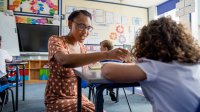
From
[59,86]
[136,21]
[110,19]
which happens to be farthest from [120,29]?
[59,86]

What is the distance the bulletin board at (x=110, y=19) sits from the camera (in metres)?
5.91

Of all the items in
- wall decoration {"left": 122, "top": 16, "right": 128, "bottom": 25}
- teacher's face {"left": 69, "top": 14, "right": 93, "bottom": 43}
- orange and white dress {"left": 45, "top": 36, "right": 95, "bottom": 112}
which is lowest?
orange and white dress {"left": 45, "top": 36, "right": 95, "bottom": 112}

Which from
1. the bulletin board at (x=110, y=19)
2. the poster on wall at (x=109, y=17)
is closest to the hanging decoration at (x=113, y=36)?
the bulletin board at (x=110, y=19)

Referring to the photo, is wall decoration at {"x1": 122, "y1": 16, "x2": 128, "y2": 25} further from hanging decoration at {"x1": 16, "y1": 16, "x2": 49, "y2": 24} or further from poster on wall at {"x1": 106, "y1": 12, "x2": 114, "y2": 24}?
hanging decoration at {"x1": 16, "y1": 16, "x2": 49, "y2": 24}

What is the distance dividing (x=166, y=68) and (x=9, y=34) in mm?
4695

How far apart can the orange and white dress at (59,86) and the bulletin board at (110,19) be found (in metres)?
4.59

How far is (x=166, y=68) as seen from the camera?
67 centimetres

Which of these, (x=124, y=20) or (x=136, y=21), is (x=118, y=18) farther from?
(x=136, y=21)

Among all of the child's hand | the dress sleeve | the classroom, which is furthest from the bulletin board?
the child's hand

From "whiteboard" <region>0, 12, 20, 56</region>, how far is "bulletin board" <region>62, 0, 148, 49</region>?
4.53ft

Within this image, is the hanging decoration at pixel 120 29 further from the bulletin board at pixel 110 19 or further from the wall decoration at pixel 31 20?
the wall decoration at pixel 31 20

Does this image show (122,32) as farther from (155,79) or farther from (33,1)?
(155,79)

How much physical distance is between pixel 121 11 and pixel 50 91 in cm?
559

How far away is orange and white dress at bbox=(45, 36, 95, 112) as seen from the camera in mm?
1153
